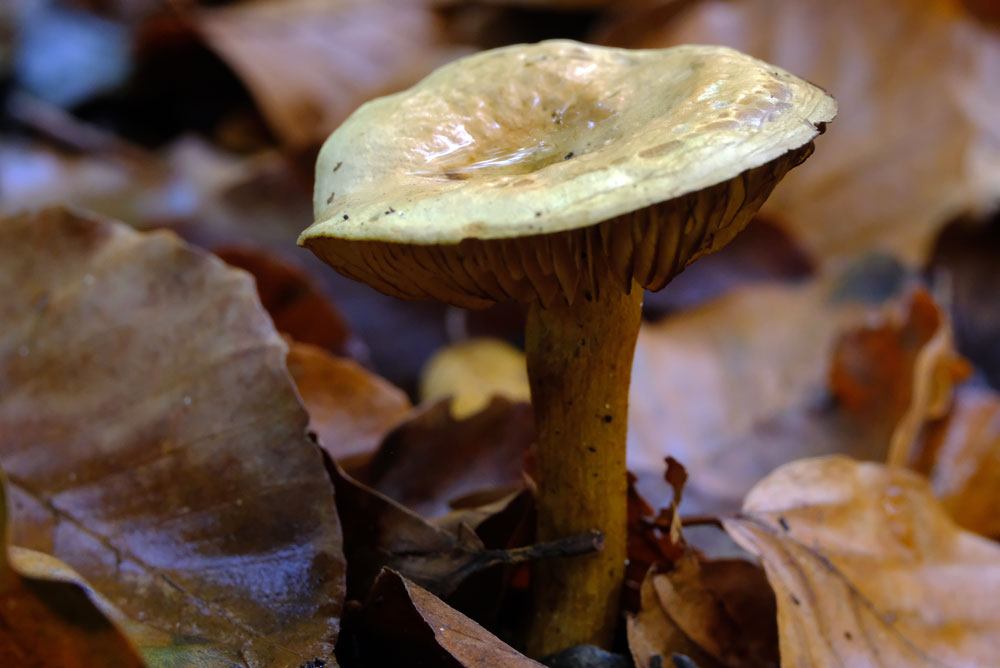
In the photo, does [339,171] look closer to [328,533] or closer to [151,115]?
[328,533]

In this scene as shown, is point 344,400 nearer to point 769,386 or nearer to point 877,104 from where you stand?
point 769,386

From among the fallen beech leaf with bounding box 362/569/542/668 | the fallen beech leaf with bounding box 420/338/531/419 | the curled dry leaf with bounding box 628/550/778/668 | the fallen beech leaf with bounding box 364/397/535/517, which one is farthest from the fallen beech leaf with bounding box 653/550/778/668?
the fallen beech leaf with bounding box 420/338/531/419

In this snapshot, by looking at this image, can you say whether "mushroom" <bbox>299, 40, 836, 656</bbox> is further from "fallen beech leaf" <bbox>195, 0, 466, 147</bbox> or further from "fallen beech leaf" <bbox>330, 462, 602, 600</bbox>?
"fallen beech leaf" <bbox>195, 0, 466, 147</bbox>

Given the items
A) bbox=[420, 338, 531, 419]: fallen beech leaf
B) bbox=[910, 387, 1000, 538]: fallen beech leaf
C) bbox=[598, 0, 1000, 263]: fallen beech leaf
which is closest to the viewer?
bbox=[910, 387, 1000, 538]: fallen beech leaf

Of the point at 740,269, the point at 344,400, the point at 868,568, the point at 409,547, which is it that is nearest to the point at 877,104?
the point at 740,269

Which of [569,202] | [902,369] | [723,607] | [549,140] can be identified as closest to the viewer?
[569,202]

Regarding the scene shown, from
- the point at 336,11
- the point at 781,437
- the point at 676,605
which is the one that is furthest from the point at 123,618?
the point at 336,11

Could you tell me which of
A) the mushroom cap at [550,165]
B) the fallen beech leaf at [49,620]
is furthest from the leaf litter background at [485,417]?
the mushroom cap at [550,165]
